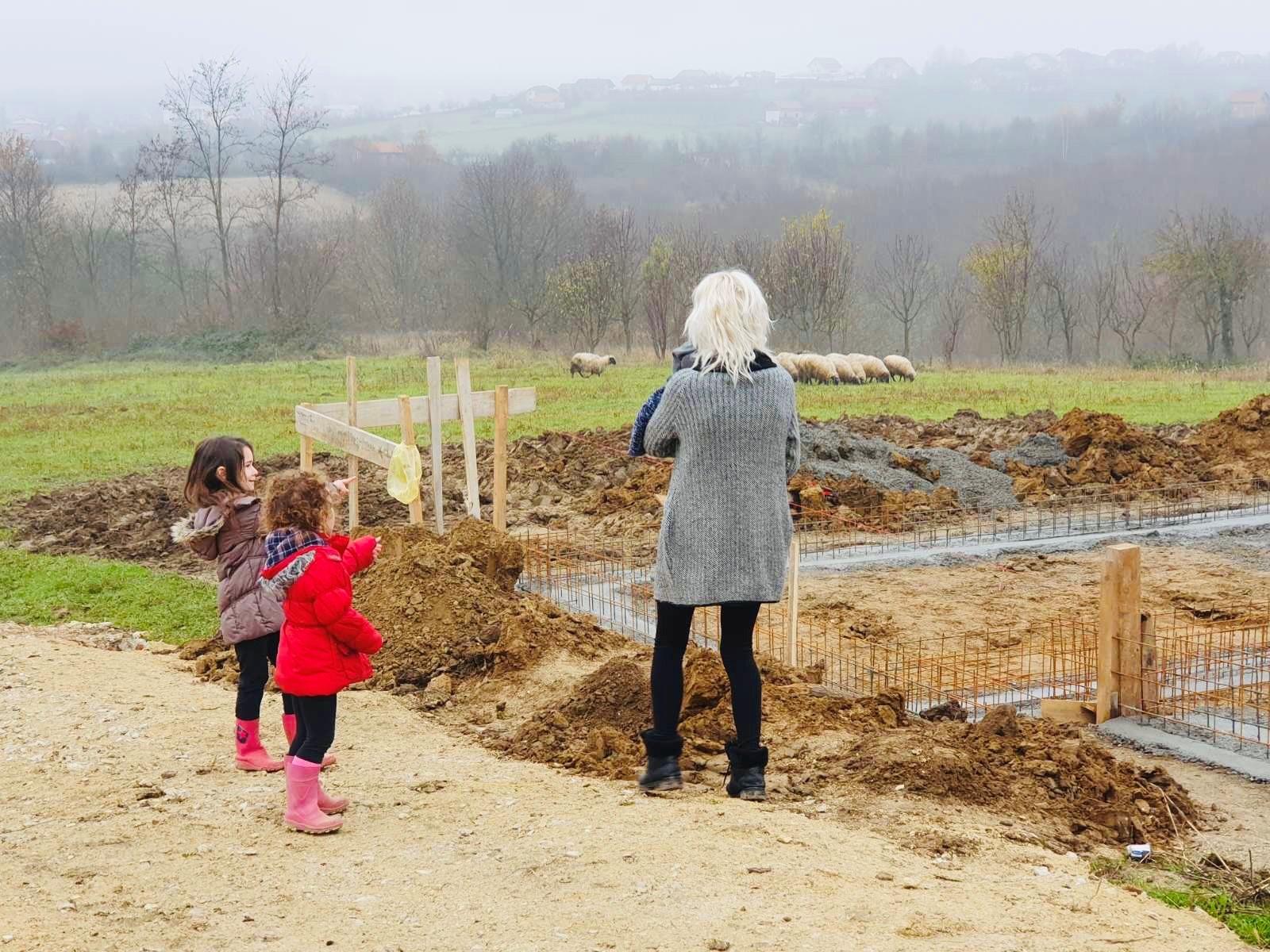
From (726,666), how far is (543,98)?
191539 mm

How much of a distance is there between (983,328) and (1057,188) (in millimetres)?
23154

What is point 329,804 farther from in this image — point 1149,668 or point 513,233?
point 513,233

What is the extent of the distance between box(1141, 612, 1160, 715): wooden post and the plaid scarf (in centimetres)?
404

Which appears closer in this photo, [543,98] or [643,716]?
[643,716]

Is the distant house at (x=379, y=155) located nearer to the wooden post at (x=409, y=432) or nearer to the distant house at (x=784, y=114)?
the distant house at (x=784, y=114)

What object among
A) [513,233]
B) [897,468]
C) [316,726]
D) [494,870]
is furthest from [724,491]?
[513,233]

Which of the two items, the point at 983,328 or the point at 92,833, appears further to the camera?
the point at 983,328

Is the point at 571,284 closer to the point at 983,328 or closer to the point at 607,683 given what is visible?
the point at 983,328

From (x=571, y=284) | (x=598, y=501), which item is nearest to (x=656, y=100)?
(x=571, y=284)

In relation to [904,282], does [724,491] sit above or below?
below

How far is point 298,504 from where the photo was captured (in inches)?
185

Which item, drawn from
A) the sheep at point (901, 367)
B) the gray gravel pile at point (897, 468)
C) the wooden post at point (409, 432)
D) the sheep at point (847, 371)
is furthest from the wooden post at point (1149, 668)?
the sheep at point (901, 367)

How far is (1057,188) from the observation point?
268 feet

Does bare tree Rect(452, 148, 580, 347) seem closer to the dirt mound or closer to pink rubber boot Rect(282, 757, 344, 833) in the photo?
the dirt mound
